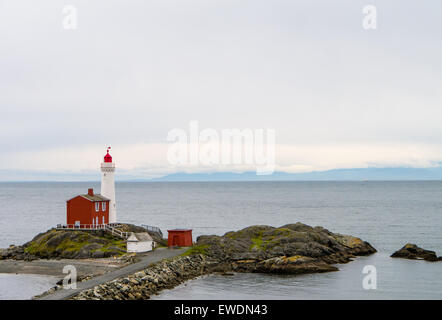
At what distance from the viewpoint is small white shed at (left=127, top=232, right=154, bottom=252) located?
52.5 meters

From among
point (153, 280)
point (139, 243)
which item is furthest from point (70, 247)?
point (153, 280)

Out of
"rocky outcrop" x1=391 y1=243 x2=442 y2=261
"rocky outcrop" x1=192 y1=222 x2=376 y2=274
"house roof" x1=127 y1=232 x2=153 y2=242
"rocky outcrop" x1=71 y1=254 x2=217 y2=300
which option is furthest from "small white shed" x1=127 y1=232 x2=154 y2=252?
"rocky outcrop" x1=391 y1=243 x2=442 y2=261

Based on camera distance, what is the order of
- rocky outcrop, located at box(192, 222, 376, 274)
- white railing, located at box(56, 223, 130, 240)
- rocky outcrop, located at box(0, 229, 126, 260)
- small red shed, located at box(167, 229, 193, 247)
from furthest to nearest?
white railing, located at box(56, 223, 130, 240), small red shed, located at box(167, 229, 193, 247), rocky outcrop, located at box(0, 229, 126, 260), rocky outcrop, located at box(192, 222, 376, 274)

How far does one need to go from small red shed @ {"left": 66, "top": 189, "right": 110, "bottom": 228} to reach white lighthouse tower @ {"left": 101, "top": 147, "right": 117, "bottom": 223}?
1.64 meters

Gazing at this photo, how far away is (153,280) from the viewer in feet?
136

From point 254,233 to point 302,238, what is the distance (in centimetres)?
618

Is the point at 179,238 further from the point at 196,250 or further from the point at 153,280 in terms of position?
the point at 153,280

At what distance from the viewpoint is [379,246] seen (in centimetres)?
6994

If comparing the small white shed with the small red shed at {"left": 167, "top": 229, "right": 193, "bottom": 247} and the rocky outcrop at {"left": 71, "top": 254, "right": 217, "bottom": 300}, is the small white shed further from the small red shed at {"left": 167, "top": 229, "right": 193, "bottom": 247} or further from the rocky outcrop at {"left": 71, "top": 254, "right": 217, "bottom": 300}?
the rocky outcrop at {"left": 71, "top": 254, "right": 217, "bottom": 300}

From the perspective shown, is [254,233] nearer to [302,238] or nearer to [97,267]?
[302,238]

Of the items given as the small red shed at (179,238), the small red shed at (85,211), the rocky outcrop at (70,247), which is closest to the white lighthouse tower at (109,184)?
the small red shed at (85,211)

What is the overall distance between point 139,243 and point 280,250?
14.0 metres

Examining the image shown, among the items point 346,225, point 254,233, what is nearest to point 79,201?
point 254,233

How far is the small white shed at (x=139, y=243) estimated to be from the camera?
172 feet
